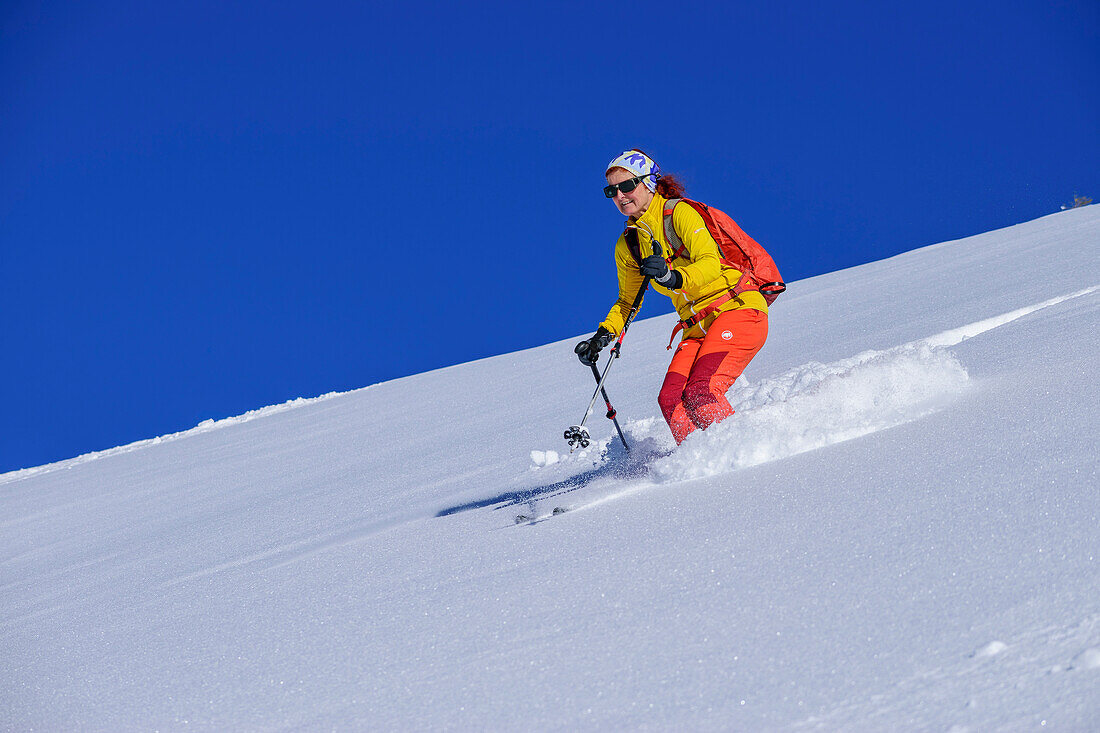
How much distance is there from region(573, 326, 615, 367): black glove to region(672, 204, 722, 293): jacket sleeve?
2.11 feet

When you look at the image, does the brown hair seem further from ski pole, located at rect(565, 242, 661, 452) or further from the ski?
the ski

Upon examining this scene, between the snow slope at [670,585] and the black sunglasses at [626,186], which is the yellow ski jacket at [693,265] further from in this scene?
the snow slope at [670,585]

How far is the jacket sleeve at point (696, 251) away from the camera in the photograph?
4.14m

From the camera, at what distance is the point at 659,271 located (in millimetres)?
3984

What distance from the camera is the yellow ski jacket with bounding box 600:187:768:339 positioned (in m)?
4.17

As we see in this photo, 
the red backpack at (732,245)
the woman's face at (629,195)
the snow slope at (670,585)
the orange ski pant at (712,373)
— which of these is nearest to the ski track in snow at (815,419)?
the snow slope at (670,585)

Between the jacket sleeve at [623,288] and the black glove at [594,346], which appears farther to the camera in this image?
the jacket sleeve at [623,288]

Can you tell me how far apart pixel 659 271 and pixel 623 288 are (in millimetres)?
888

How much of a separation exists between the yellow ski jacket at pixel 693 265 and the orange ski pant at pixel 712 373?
9 cm

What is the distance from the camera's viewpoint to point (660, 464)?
3742 mm

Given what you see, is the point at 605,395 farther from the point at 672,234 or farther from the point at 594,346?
the point at 672,234

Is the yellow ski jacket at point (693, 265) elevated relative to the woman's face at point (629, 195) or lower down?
lower down

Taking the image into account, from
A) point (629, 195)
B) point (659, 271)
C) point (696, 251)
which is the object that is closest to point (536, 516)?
point (659, 271)

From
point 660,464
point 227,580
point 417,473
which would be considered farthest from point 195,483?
point 660,464
